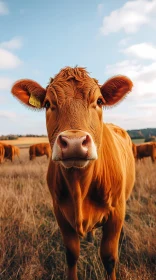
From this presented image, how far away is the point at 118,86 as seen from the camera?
111 inches

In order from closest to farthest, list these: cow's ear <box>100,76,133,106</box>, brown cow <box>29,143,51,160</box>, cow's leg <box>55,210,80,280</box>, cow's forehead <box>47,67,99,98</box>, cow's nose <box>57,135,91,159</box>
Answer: cow's nose <box>57,135,91,159</box> → cow's forehead <box>47,67,99,98</box> → cow's ear <box>100,76,133,106</box> → cow's leg <box>55,210,80,280</box> → brown cow <box>29,143,51,160</box>

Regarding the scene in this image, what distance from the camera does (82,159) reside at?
1852mm

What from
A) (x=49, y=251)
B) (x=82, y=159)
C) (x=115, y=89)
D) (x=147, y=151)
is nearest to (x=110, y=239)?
(x=49, y=251)

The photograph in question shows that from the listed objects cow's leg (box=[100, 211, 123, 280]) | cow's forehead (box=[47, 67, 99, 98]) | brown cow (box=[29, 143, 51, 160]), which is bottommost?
brown cow (box=[29, 143, 51, 160])

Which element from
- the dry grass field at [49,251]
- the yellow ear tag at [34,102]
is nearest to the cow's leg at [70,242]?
the dry grass field at [49,251]

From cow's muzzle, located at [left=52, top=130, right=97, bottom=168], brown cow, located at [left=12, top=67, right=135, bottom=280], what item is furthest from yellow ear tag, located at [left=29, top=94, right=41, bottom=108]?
cow's muzzle, located at [left=52, top=130, right=97, bottom=168]

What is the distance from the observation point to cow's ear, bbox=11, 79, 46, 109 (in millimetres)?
2775

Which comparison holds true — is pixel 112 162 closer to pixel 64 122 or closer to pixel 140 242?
pixel 64 122

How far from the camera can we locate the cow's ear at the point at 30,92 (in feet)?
9.11

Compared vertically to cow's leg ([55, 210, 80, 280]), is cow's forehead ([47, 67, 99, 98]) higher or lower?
higher

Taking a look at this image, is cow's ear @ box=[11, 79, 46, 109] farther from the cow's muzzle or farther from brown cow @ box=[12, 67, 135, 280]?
the cow's muzzle

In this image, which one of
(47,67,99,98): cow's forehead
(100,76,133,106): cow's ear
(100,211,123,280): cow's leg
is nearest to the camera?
(47,67,99,98): cow's forehead

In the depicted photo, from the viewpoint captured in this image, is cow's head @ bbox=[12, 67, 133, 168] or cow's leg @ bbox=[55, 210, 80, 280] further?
cow's leg @ bbox=[55, 210, 80, 280]

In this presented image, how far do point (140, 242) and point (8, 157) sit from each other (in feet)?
67.0
